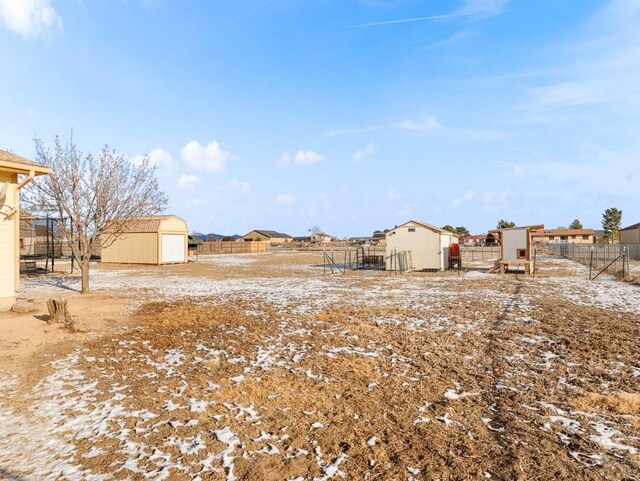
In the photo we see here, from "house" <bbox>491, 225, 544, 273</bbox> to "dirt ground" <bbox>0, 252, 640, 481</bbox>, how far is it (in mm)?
12714

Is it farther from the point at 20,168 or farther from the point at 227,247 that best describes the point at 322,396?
the point at 227,247

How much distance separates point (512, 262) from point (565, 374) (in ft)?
61.2

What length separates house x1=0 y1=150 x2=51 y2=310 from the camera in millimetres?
10133

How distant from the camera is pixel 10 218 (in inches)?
407

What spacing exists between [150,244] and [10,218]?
79.7ft

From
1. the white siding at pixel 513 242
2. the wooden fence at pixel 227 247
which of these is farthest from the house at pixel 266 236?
the white siding at pixel 513 242

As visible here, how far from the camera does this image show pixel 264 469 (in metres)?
3.61

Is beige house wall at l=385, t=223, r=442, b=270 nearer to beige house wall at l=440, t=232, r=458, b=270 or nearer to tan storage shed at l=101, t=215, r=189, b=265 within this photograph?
beige house wall at l=440, t=232, r=458, b=270

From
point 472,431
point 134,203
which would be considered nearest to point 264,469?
point 472,431

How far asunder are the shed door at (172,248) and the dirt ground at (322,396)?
79.2 ft

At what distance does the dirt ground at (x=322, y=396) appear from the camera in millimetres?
3701

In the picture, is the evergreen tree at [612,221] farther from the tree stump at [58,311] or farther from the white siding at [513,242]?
the tree stump at [58,311]

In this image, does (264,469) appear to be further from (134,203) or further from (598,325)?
(134,203)

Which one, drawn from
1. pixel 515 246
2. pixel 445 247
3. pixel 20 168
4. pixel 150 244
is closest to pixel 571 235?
pixel 445 247
